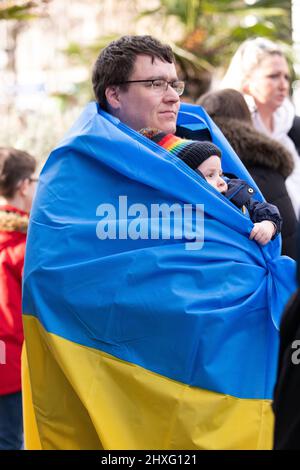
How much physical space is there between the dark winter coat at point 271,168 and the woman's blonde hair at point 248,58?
1.46 metres

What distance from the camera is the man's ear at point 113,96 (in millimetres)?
4277

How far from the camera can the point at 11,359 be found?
16.3ft

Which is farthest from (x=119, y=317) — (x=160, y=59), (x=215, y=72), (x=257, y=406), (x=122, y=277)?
(x=215, y=72)

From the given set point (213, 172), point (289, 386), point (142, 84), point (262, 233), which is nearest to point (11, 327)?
point (142, 84)

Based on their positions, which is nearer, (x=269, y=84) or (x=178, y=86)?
(x=178, y=86)

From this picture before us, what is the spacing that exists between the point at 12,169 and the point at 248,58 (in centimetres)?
177

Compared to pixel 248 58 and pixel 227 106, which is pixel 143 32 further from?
pixel 227 106

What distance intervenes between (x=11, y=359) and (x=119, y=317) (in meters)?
1.49

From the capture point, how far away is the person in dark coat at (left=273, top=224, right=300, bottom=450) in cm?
260

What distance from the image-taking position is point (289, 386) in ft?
8.64

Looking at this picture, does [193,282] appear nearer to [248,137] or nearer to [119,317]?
[119,317]

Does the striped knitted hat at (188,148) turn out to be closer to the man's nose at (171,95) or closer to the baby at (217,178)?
the baby at (217,178)

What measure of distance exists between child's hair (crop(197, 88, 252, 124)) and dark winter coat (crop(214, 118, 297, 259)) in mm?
288
